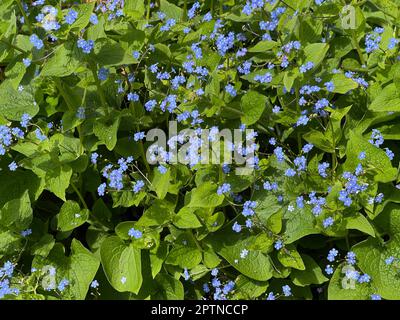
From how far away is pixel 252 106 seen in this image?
334 centimetres

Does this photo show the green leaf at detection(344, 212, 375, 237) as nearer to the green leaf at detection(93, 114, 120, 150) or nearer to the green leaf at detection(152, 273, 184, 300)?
the green leaf at detection(152, 273, 184, 300)

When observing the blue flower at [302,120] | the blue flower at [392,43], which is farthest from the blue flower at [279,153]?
the blue flower at [392,43]

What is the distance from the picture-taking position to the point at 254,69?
3.82 m

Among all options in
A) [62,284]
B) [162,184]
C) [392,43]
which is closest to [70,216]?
[62,284]

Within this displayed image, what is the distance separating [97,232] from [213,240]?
78cm

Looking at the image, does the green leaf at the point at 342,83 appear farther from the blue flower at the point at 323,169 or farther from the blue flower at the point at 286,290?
the blue flower at the point at 286,290

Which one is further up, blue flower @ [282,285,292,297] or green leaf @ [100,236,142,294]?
green leaf @ [100,236,142,294]

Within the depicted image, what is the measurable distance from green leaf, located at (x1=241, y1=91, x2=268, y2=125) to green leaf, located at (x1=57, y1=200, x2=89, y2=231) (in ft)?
3.62

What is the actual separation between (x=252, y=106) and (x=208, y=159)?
1.54ft

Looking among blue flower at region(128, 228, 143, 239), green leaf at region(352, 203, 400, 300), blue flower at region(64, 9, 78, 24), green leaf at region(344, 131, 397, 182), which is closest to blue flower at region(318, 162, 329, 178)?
green leaf at region(344, 131, 397, 182)

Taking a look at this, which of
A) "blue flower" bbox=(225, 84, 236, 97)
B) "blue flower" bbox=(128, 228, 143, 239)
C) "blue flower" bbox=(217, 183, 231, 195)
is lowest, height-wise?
"blue flower" bbox=(128, 228, 143, 239)

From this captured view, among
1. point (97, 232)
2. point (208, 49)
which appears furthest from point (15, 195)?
point (208, 49)

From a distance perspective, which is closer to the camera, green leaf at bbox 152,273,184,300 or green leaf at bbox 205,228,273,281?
green leaf at bbox 205,228,273,281

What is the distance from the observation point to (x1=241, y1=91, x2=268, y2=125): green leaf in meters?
3.30
